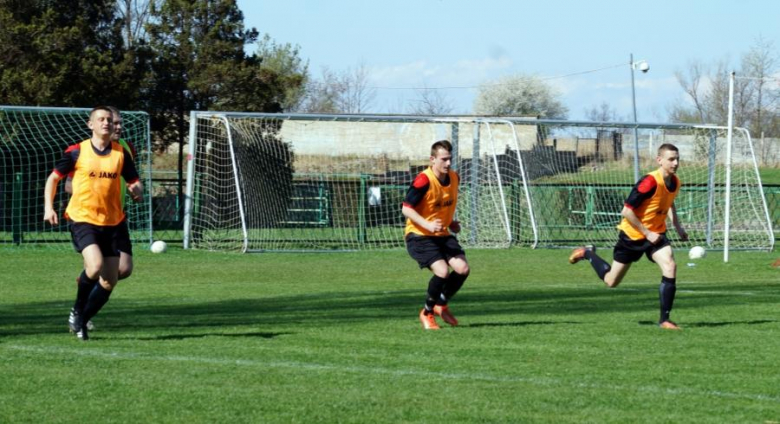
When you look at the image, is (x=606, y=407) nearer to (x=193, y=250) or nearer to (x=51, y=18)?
(x=193, y=250)

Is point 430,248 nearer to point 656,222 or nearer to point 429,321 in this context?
point 429,321

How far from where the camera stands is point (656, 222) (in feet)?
39.0

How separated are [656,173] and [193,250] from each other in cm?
1376

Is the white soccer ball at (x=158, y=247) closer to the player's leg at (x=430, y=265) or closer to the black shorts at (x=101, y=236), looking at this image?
the player's leg at (x=430, y=265)

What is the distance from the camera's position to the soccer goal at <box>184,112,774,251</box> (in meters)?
25.0

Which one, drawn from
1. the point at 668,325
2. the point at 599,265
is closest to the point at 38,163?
the point at 599,265

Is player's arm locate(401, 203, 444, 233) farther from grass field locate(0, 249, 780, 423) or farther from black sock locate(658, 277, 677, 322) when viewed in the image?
black sock locate(658, 277, 677, 322)

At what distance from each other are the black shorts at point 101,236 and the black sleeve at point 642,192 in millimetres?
4702

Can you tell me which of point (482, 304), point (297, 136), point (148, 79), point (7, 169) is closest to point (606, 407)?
point (482, 304)

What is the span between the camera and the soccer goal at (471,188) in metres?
25.0

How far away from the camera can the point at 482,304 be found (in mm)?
13898

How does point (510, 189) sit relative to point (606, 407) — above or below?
above

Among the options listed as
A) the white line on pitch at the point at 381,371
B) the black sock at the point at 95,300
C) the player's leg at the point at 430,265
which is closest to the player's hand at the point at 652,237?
the player's leg at the point at 430,265

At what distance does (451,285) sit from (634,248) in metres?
1.88
